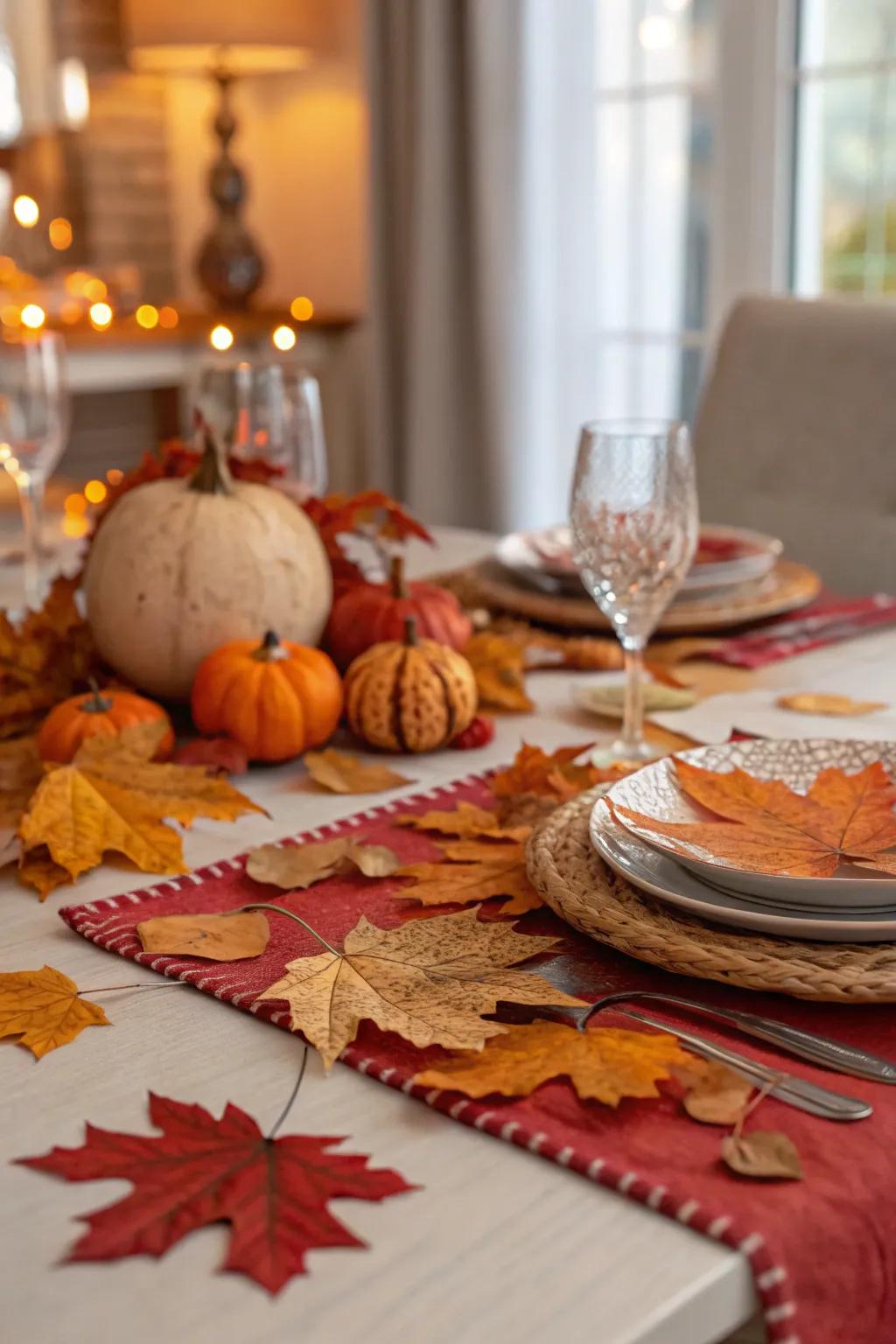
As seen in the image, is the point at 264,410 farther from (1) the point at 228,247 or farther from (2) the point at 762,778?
(1) the point at 228,247

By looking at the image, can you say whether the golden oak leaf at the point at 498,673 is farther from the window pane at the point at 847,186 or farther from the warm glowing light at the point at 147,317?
the warm glowing light at the point at 147,317

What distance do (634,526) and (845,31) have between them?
223cm

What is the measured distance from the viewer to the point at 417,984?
59 centimetres

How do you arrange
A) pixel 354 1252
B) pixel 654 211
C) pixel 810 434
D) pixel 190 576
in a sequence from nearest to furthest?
pixel 354 1252, pixel 190 576, pixel 810 434, pixel 654 211

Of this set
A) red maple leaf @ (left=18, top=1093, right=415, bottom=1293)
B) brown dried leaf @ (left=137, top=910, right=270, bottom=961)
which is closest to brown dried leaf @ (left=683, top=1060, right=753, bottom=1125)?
red maple leaf @ (left=18, top=1093, right=415, bottom=1293)

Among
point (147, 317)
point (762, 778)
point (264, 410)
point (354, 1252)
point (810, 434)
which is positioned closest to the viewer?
point (354, 1252)

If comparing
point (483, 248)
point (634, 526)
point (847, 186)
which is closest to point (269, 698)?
point (634, 526)

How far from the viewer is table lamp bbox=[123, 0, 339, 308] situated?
3.15 metres

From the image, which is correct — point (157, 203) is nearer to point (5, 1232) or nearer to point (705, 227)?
point (705, 227)

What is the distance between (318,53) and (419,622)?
2.69 m

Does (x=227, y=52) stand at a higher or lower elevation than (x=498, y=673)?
higher

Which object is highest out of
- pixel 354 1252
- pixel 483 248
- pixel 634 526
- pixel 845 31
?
pixel 845 31

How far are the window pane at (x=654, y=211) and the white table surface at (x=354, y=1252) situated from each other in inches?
108

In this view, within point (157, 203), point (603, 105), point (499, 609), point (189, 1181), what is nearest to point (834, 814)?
point (189, 1181)
